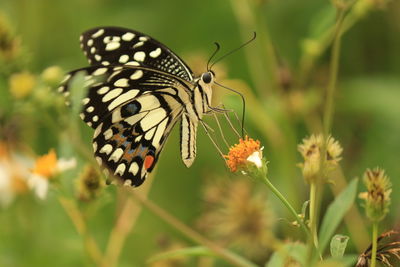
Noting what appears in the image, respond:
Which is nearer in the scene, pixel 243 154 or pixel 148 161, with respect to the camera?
pixel 243 154

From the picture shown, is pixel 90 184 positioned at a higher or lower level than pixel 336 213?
higher

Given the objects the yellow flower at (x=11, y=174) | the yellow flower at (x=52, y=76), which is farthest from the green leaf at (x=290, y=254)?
the yellow flower at (x=11, y=174)

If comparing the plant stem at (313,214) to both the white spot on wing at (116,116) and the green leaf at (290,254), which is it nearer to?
the green leaf at (290,254)

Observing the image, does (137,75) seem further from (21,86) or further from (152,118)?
(21,86)

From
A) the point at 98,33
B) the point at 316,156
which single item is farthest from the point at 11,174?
the point at 316,156

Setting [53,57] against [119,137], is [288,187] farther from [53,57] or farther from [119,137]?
[53,57]

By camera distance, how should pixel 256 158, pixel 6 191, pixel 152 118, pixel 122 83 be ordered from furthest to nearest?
pixel 6 191 < pixel 152 118 < pixel 122 83 < pixel 256 158

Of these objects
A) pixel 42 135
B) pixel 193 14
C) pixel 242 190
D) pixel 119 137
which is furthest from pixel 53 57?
pixel 242 190

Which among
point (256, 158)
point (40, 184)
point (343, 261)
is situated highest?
point (40, 184)
